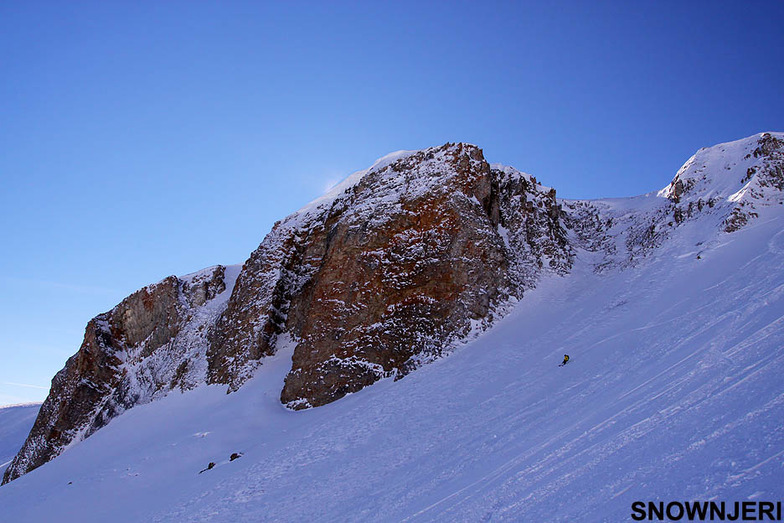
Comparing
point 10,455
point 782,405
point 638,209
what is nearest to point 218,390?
point 782,405

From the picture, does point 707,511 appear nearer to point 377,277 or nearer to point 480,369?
point 480,369

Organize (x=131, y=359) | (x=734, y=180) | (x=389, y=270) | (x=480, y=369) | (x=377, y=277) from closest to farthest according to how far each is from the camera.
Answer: (x=480, y=369) → (x=377, y=277) → (x=389, y=270) → (x=734, y=180) → (x=131, y=359)

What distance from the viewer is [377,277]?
27.7m

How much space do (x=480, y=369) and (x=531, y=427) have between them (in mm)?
7524

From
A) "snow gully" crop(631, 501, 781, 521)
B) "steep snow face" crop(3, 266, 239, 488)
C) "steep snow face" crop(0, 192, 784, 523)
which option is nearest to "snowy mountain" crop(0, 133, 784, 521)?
"steep snow face" crop(0, 192, 784, 523)

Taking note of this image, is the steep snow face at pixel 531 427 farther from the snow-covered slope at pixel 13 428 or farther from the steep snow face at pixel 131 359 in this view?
the snow-covered slope at pixel 13 428

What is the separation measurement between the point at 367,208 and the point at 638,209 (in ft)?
74.5

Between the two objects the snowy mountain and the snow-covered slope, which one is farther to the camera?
the snow-covered slope

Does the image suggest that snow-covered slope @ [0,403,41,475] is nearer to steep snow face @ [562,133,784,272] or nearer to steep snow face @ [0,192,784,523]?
steep snow face @ [0,192,784,523]

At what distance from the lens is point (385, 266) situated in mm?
28094

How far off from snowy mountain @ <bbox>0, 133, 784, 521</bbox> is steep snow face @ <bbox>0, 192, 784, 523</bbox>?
0.28 feet

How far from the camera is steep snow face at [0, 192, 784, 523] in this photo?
351 inches

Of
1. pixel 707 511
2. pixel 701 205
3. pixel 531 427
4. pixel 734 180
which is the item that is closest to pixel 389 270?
pixel 531 427

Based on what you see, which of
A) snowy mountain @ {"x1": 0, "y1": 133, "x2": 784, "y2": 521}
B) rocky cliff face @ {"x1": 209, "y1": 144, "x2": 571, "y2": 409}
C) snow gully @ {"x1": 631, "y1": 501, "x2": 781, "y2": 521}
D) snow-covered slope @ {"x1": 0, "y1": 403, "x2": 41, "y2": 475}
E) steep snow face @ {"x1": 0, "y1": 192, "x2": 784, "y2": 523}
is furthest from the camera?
snow-covered slope @ {"x1": 0, "y1": 403, "x2": 41, "y2": 475}
